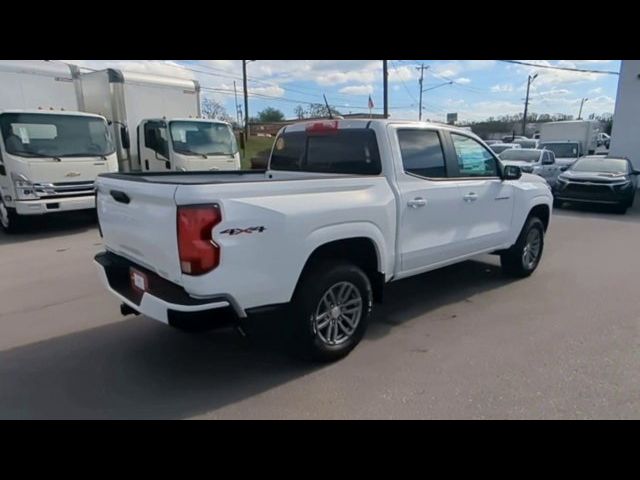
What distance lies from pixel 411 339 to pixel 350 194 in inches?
59.4

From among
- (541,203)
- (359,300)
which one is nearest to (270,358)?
(359,300)

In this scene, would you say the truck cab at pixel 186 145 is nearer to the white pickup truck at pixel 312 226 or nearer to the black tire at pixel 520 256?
the white pickup truck at pixel 312 226

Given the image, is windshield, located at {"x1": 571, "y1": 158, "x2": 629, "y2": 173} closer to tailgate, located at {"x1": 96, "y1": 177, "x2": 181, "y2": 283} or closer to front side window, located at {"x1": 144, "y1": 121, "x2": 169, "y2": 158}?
front side window, located at {"x1": 144, "y1": 121, "x2": 169, "y2": 158}

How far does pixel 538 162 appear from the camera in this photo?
14.6 m

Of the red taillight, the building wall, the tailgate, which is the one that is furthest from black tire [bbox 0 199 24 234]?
the building wall

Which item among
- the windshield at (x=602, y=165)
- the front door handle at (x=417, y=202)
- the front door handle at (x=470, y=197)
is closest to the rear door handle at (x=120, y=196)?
the front door handle at (x=417, y=202)

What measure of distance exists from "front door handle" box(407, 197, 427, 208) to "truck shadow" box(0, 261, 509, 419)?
3.99 feet

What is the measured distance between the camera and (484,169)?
4910 mm

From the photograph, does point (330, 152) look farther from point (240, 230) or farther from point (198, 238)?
point (198, 238)

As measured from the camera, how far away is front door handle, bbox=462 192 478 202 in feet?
14.7

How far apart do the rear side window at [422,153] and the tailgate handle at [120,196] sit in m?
2.36

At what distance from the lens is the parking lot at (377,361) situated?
2.90 meters
